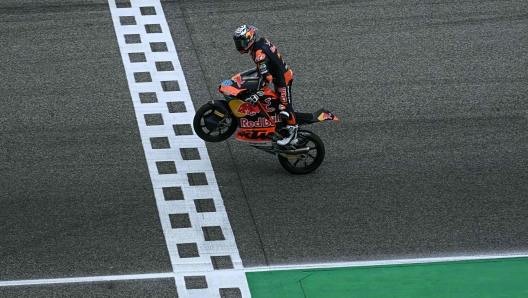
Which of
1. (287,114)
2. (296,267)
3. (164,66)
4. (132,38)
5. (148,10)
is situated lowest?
(296,267)

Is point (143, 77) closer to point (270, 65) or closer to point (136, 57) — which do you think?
point (136, 57)

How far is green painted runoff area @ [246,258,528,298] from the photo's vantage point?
32.6 feet

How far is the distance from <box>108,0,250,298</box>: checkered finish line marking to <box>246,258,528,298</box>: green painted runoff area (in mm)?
537

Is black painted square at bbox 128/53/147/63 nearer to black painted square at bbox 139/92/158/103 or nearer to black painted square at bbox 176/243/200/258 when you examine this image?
black painted square at bbox 139/92/158/103

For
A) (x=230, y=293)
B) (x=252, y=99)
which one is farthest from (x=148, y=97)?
(x=230, y=293)

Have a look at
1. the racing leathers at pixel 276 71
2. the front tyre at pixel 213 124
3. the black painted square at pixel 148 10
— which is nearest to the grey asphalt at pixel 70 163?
the black painted square at pixel 148 10

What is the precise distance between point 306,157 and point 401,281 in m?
2.65

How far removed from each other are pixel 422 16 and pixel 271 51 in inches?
251

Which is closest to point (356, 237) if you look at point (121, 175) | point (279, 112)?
point (279, 112)

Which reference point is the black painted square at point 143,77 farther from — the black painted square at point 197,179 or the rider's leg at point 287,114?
the rider's leg at point 287,114

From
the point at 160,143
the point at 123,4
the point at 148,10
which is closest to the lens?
the point at 160,143

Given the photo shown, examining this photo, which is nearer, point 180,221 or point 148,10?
point 180,221

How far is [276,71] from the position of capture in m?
11.5

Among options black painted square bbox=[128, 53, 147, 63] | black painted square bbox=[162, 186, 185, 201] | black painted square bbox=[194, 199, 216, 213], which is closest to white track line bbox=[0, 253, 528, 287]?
black painted square bbox=[194, 199, 216, 213]
